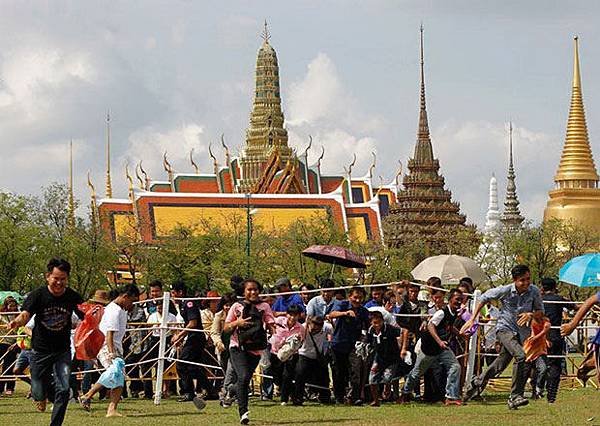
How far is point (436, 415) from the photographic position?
14.1 meters

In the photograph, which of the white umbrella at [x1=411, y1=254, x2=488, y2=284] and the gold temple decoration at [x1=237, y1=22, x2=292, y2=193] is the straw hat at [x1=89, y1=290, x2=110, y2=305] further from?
the gold temple decoration at [x1=237, y1=22, x2=292, y2=193]

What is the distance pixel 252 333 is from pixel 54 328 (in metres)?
2.40

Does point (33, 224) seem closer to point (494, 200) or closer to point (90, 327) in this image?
point (90, 327)

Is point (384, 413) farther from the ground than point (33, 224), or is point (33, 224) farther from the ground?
point (33, 224)

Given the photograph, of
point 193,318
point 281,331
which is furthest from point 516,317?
point 193,318

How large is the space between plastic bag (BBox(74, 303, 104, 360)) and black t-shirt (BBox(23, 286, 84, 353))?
2.33 meters

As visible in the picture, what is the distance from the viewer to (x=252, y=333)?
1344cm

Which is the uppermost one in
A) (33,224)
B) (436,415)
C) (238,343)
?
(33,224)

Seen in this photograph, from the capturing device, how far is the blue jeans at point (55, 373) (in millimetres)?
11641

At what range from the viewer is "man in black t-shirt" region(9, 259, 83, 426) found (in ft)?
38.0

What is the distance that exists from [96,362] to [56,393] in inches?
212

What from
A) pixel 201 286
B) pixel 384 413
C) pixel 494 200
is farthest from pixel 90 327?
pixel 494 200

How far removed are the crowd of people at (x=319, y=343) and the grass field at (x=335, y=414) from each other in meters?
0.24

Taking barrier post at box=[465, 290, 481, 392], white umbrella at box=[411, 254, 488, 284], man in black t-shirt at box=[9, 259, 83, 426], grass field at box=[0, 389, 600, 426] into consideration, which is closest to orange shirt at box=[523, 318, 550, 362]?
grass field at box=[0, 389, 600, 426]
